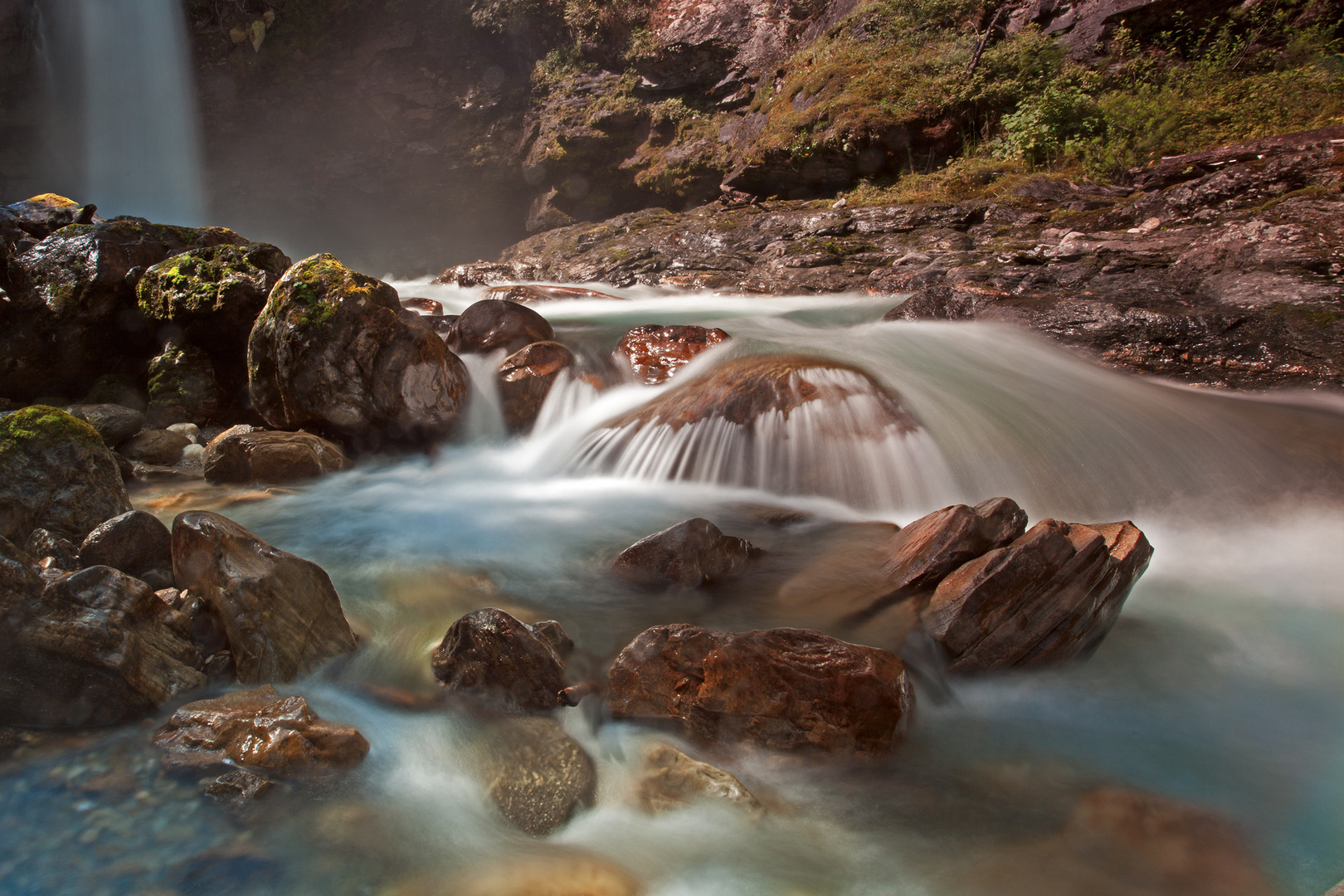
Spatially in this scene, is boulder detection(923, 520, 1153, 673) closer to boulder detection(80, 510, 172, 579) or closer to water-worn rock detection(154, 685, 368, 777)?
water-worn rock detection(154, 685, 368, 777)

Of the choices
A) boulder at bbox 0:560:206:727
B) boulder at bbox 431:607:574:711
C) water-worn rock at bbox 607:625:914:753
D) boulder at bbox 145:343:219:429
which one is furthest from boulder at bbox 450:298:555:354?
water-worn rock at bbox 607:625:914:753

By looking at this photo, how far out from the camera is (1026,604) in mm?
3449

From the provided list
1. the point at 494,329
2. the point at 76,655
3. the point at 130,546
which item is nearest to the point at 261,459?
the point at 130,546

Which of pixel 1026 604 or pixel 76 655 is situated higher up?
pixel 76 655

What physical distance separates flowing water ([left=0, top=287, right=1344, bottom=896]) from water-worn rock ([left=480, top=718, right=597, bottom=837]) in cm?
8

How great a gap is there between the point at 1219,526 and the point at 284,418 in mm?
8451

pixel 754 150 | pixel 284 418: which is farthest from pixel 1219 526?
pixel 754 150

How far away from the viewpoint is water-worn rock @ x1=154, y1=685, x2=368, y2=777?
2.60 m

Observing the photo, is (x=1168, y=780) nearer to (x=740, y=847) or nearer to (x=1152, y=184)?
(x=740, y=847)

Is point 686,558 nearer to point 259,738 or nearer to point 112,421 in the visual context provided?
point 259,738

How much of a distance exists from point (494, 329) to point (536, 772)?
645cm

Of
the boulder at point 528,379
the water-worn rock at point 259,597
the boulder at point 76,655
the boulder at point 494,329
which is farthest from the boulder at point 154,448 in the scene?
the boulder at point 76,655

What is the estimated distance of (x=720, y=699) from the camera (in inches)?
118

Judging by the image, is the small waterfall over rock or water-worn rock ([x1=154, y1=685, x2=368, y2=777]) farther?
the small waterfall over rock
